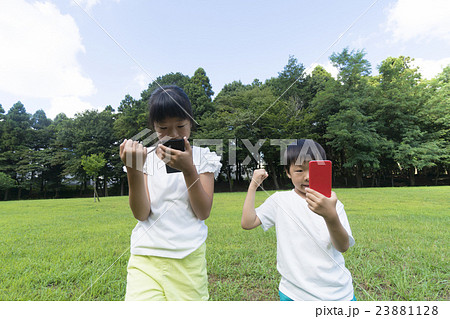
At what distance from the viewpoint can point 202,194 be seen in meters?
1.18

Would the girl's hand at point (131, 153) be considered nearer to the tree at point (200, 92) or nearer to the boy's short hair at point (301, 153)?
the boy's short hair at point (301, 153)

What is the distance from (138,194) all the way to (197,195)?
0.97ft

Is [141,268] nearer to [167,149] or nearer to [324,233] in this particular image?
[167,149]

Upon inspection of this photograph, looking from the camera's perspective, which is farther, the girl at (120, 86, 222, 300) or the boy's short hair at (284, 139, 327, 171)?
the boy's short hair at (284, 139, 327, 171)

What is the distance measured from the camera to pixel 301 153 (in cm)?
148

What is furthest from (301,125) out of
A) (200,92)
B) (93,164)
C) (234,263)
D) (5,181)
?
(5,181)

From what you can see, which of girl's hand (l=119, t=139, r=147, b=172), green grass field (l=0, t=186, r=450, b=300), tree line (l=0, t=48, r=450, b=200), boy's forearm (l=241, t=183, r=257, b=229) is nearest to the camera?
girl's hand (l=119, t=139, r=147, b=172)

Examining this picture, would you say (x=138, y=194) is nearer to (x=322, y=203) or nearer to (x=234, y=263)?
(x=322, y=203)

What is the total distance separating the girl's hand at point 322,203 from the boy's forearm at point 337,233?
0.03 meters

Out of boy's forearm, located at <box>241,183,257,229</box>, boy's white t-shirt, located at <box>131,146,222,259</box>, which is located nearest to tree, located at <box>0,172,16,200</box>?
boy's white t-shirt, located at <box>131,146,222,259</box>

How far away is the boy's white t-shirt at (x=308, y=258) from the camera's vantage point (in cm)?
124

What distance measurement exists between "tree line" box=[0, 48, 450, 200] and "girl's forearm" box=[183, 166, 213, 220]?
0.59 meters

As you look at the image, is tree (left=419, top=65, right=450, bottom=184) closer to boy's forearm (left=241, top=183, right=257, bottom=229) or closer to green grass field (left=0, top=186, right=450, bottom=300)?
green grass field (left=0, top=186, right=450, bottom=300)

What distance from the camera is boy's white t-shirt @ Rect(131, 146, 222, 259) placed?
120 centimetres
